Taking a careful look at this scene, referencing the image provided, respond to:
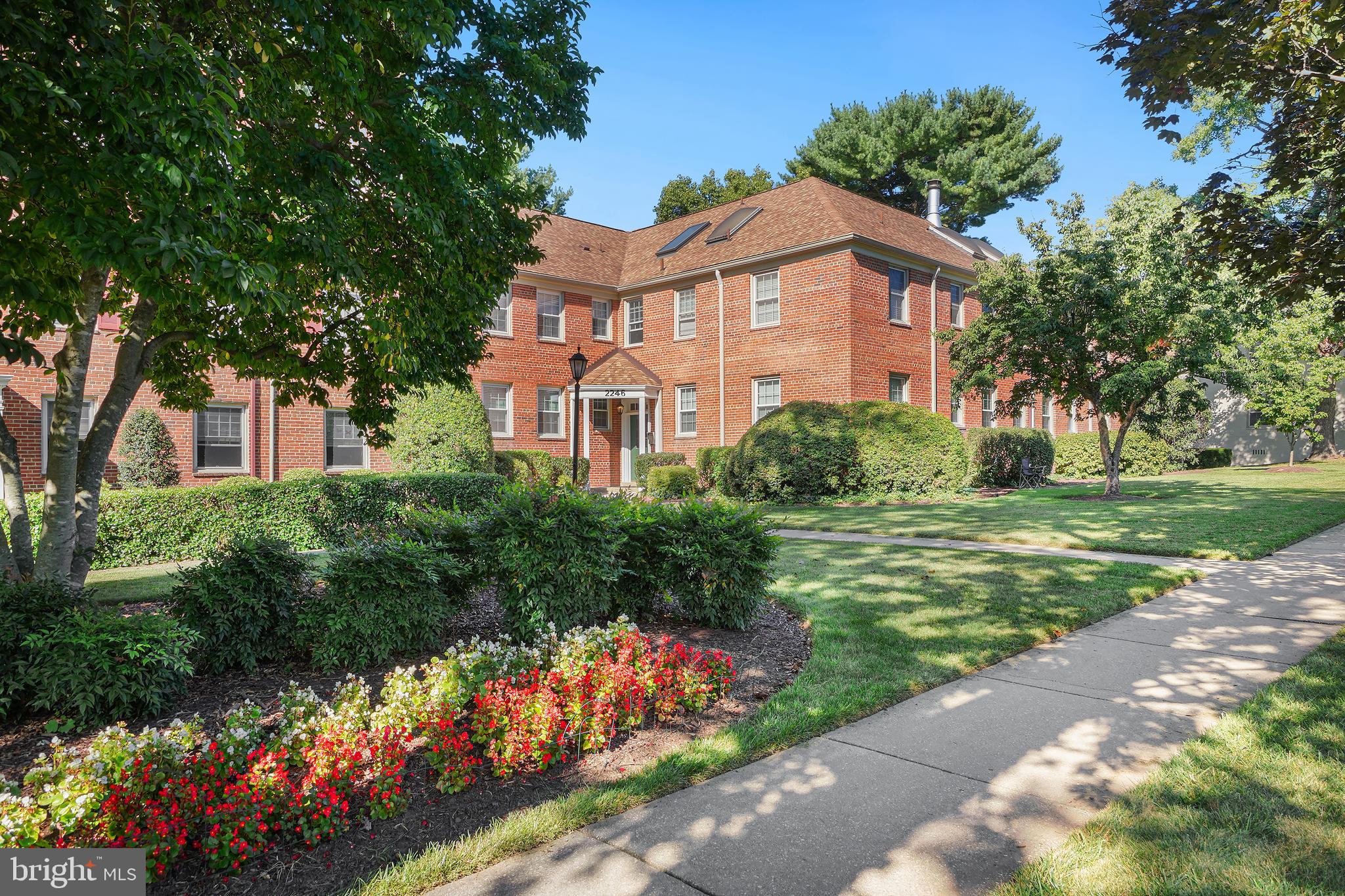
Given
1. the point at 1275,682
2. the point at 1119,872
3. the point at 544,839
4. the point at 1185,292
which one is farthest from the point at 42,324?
the point at 1185,292

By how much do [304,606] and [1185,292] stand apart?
56.2 feet

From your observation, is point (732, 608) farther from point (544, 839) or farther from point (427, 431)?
point (427, 431)

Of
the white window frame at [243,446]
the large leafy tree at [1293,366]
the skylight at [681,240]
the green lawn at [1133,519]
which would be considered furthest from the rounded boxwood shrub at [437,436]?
the large leafy tree at [1293,366]

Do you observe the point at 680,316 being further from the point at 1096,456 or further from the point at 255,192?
the point at 255,192

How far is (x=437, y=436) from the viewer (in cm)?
1650

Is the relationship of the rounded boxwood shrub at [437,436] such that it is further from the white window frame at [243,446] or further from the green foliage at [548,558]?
the green foliage at [548,558]

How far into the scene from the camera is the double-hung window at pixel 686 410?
23016 millimetres

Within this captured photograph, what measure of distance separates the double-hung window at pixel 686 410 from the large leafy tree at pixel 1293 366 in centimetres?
1847

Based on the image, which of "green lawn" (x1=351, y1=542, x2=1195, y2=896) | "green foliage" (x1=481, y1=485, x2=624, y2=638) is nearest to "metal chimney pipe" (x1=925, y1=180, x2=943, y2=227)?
"green lawn" (x1=351, y1=542, x2=1195, y2=896)

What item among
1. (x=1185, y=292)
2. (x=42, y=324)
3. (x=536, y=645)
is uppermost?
(x=1185, y=292)

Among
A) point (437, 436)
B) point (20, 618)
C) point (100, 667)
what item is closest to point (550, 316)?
point (437, 436)

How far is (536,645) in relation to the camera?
4.69 metres

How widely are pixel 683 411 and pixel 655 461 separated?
1.98 metres

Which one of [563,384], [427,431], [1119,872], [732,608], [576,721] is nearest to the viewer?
[1119,872]
